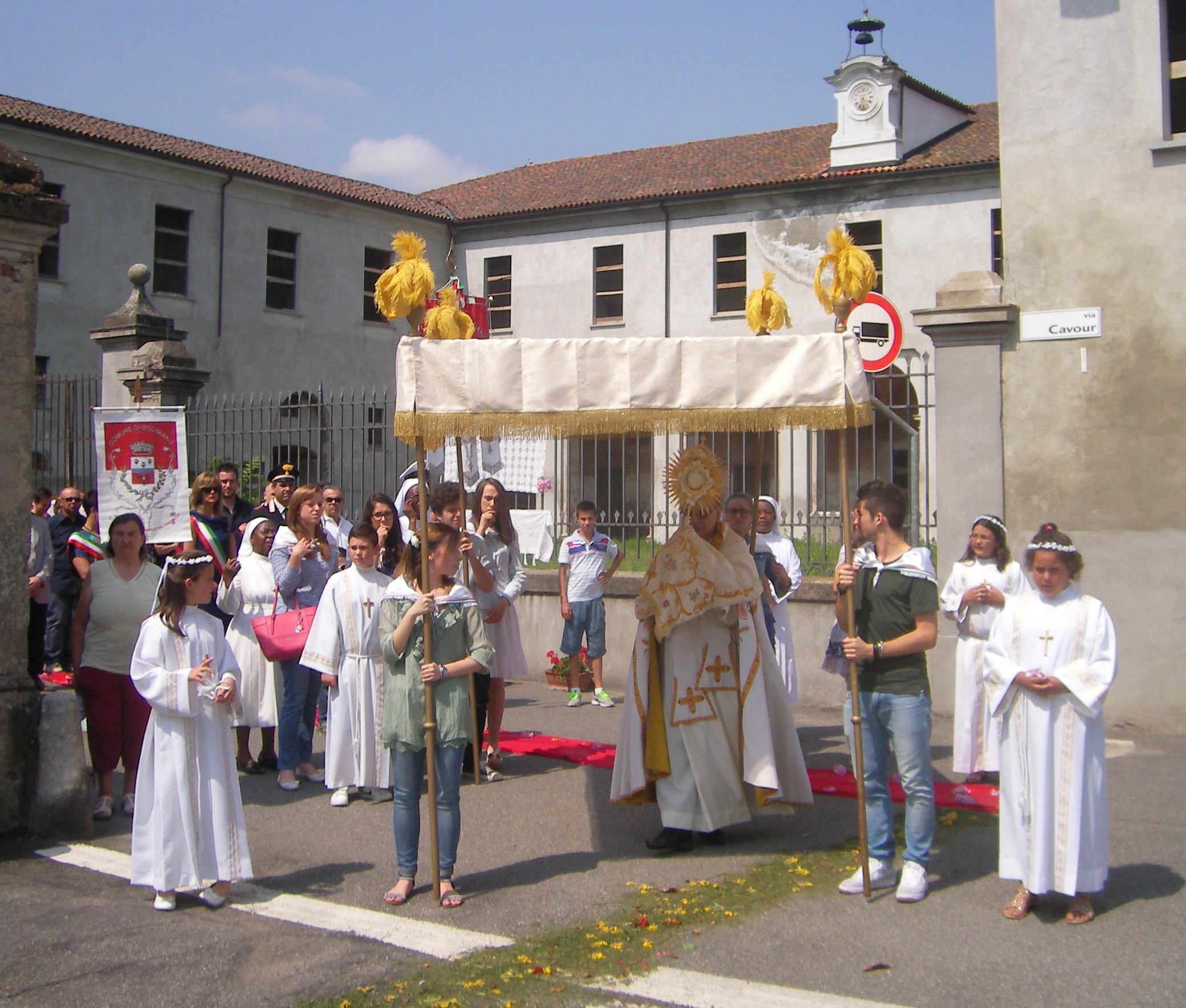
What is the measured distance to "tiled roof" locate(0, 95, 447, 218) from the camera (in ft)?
87.1

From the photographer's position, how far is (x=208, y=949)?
16.3ft

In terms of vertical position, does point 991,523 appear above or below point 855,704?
above

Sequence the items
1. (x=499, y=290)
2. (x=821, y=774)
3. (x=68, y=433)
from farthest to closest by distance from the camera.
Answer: (x=499, y=290) < (x=68, y=433) < (x=821, y=774)

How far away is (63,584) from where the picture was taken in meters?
9.35

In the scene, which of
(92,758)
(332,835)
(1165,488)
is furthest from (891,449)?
(92,758)

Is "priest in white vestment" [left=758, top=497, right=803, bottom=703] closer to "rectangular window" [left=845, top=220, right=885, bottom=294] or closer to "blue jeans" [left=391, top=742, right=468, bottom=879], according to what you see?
"blue jeans" [left=391, top=742, right=468, bottom=879]

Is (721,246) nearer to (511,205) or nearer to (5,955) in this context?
(511,205)

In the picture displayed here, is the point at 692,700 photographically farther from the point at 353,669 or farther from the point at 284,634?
the point at 284,634

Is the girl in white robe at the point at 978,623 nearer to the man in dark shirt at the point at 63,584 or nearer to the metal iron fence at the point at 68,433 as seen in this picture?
the man in dark shirt at the point at 63,584

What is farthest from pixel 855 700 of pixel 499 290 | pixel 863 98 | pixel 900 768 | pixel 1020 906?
pixel 499 290

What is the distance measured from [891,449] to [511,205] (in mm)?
25500

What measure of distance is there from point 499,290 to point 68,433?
21.1m

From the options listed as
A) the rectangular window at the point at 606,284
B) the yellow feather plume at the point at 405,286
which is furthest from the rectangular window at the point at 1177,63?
the rectangular window at the point at 606,284

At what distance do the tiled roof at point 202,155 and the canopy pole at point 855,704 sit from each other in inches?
965
